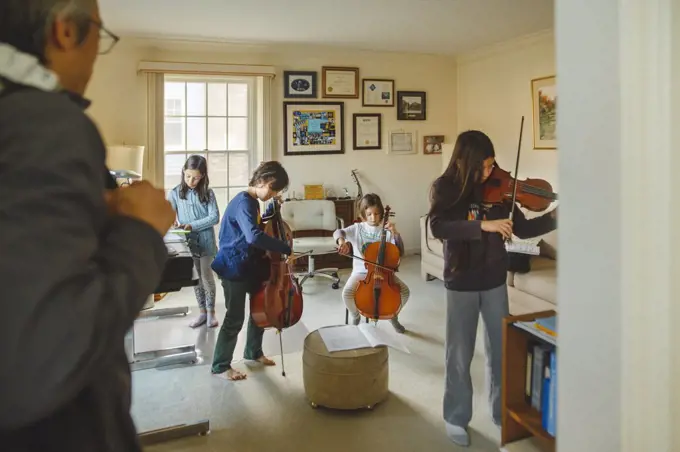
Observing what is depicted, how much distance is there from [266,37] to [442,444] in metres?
4.33

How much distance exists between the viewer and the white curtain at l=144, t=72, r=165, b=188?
525cm

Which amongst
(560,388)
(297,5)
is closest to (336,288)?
(297,5)

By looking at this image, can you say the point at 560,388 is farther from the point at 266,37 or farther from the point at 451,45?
the point at 451,45

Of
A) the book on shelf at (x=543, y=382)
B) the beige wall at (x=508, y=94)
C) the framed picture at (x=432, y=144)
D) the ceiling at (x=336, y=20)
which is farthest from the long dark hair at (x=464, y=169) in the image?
the framed picture at (x=432, y=144)

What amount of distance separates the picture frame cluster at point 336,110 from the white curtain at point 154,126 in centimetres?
128

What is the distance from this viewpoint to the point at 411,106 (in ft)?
20.9

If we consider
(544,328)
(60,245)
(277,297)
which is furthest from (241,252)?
(60,245)

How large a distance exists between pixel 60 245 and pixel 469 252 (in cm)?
196

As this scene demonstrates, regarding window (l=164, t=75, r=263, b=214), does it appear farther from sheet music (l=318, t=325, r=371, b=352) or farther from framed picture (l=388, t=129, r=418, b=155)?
sheet music (l=318, t=325, r=371, b=352)

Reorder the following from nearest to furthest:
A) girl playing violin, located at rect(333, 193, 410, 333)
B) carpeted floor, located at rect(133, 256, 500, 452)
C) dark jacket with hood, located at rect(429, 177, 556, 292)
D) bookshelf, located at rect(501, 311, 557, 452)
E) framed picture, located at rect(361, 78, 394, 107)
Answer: bookshelf, located at rect(501, 311, 557, 452)
dark jacket with hood, located at rect(429, 177, 556, 292)
carpeted floor, located at rect(133, 256, 500, 452)
girl playing violin, located at rect(333, 193, 410, 333)
framed picture, located at rect(361, 78, 394, 107)

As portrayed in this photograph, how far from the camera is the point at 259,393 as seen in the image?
9.35ft

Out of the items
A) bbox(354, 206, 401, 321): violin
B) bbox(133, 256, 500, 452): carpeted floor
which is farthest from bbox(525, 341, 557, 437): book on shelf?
bbox(354, 206, 401, 321): violin

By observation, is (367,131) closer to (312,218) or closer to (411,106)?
(411,106)

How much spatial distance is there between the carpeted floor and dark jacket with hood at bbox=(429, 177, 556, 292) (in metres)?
0.72
